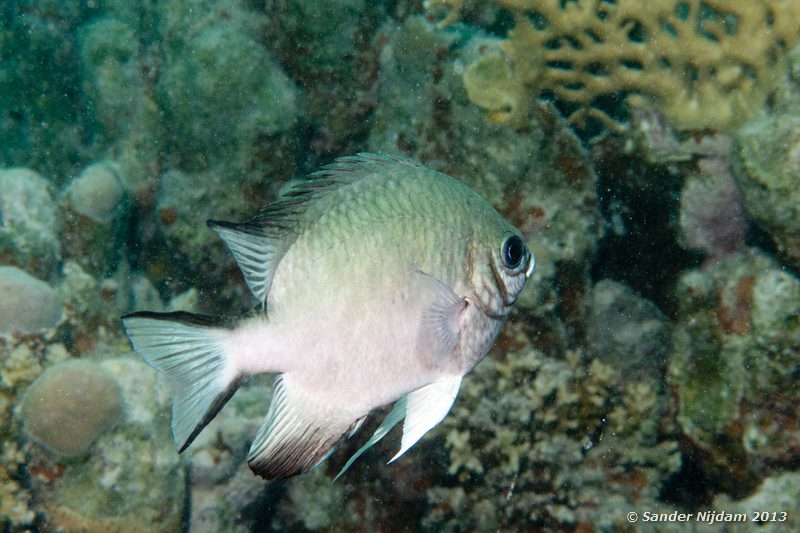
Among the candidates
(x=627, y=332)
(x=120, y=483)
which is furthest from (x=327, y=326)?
(x=627, y=332)

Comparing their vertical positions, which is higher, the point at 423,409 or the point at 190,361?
the point at 190,361

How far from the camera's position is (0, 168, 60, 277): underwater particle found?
189 inches

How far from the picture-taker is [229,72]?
204 inches

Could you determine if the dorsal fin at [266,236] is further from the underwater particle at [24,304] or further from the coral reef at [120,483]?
the underwater particle at [24,304]

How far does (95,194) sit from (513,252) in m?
4.95

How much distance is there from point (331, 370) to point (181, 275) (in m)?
4.45

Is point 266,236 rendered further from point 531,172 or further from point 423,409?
point 531,172

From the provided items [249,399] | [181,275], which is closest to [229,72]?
[181,275]

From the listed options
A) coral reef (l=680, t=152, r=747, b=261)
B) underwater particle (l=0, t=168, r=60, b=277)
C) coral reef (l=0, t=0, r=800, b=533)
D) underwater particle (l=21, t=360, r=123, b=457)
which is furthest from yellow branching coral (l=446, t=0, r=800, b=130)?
underwater particle (l=0, t=168, r=60, b=277)

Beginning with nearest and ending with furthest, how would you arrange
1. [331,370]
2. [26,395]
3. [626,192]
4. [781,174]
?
[331,370], [781,174], [26,395], [626,192]

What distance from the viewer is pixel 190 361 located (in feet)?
5.90

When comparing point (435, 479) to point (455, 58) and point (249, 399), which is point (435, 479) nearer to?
point (249, 399)

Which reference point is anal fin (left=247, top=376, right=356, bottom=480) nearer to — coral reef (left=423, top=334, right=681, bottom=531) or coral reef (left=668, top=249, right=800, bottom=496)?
coral reef (left=423, top=334, right=681, bottom=531)

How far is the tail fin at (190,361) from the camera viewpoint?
1.77 meters
